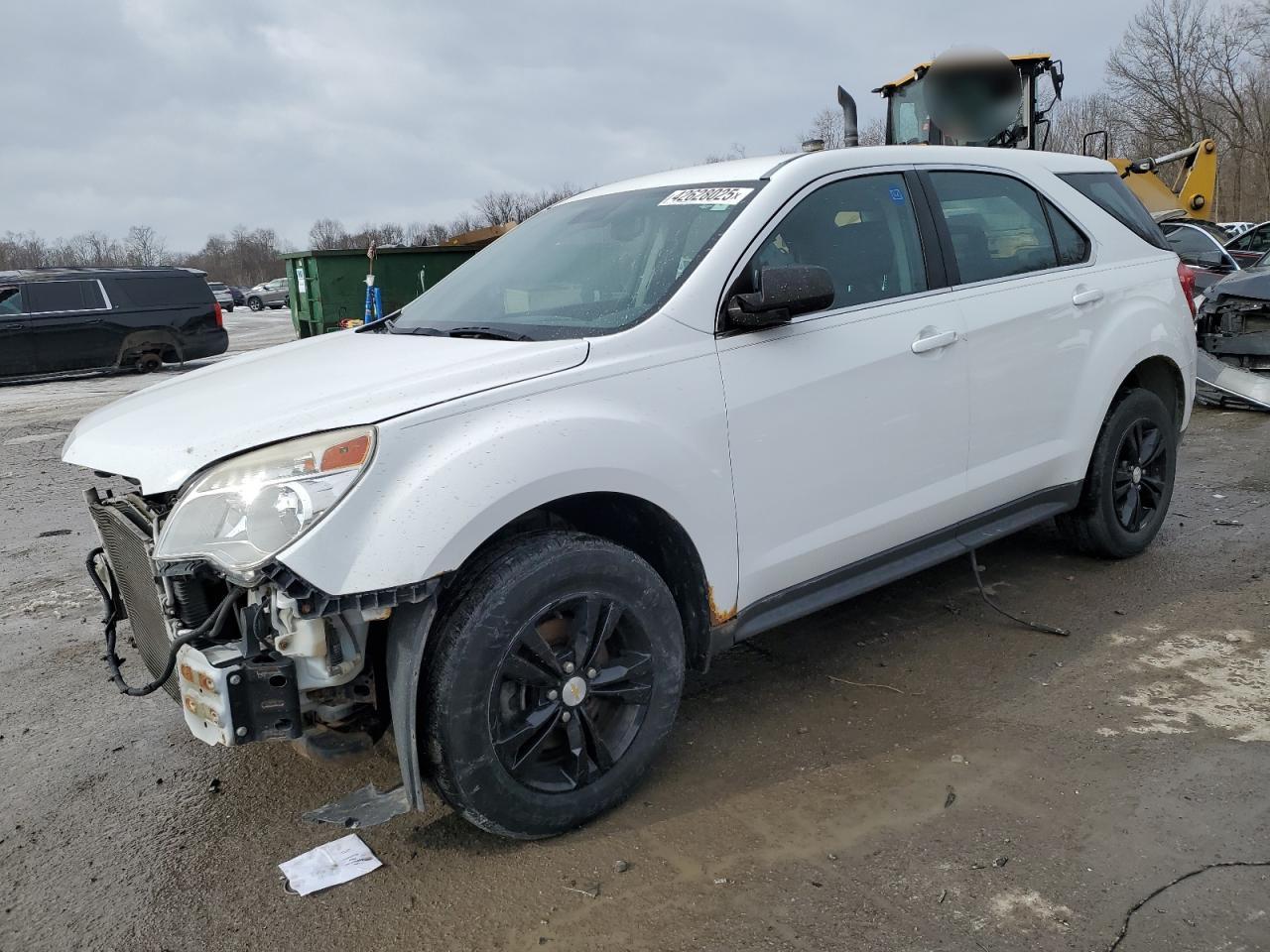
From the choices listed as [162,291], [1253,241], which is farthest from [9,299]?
[1253,241]

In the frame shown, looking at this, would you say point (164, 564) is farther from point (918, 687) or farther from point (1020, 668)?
point (1020, 668)

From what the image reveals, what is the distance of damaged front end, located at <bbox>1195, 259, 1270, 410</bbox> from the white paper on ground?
8707mm

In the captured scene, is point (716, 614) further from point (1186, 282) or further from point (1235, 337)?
point (1235, 337)

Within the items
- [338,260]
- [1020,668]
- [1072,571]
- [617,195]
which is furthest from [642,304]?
[338,260]

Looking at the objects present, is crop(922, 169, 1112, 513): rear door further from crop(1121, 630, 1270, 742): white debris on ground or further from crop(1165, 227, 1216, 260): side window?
crop(1165, 227, 1216, 260): side window

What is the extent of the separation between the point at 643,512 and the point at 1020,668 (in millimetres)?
1780

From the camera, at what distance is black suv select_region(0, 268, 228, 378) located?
1612 cm

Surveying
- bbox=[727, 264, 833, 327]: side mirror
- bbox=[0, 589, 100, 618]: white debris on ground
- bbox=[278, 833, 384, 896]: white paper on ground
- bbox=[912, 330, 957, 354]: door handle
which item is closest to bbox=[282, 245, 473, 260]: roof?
bbox=[0, 589, 100, 618]: white debris on ground

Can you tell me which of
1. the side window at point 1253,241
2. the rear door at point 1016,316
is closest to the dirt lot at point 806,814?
the rear door at point 1016,316

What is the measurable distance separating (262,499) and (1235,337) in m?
10.1

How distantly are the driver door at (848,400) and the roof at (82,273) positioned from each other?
15.9 m

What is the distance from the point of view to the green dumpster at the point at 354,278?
15953 mm

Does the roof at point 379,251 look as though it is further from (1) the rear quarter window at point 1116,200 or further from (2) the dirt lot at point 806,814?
(1) the rear quarter window at point 1116,200

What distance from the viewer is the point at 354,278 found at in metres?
16.2
